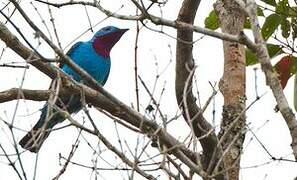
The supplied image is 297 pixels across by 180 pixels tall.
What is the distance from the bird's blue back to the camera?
741cm

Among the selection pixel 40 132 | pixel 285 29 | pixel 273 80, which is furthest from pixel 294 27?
pixel 40 132

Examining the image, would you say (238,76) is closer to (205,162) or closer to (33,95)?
(205,162)

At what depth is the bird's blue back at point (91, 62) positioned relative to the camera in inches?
292

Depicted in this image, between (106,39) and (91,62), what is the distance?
0.38 m

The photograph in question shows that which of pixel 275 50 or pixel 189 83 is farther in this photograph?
pixel 275 50

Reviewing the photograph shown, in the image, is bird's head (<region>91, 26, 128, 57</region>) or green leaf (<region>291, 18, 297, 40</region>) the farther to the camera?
bird's head (<region>91, 26, 128, 57</region>)

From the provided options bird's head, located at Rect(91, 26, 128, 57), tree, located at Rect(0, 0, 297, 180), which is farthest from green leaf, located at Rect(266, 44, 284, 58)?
bird's head, located at Rect(91, 26, 128, 57)

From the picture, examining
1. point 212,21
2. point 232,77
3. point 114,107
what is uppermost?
point 212,21

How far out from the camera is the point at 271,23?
5.09 metres

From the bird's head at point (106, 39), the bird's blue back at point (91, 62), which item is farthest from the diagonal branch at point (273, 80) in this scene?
the bird's head at point (106, 39)

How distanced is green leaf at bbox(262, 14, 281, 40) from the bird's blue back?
2614 mm

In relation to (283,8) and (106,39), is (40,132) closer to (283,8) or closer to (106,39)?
(283,8)

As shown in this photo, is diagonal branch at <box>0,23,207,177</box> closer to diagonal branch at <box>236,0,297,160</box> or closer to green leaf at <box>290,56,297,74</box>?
diagonal branch at <box>236,0,297,160</box>

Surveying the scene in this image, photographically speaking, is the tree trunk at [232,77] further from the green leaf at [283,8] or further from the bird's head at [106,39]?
the bird's head at [106,39]
